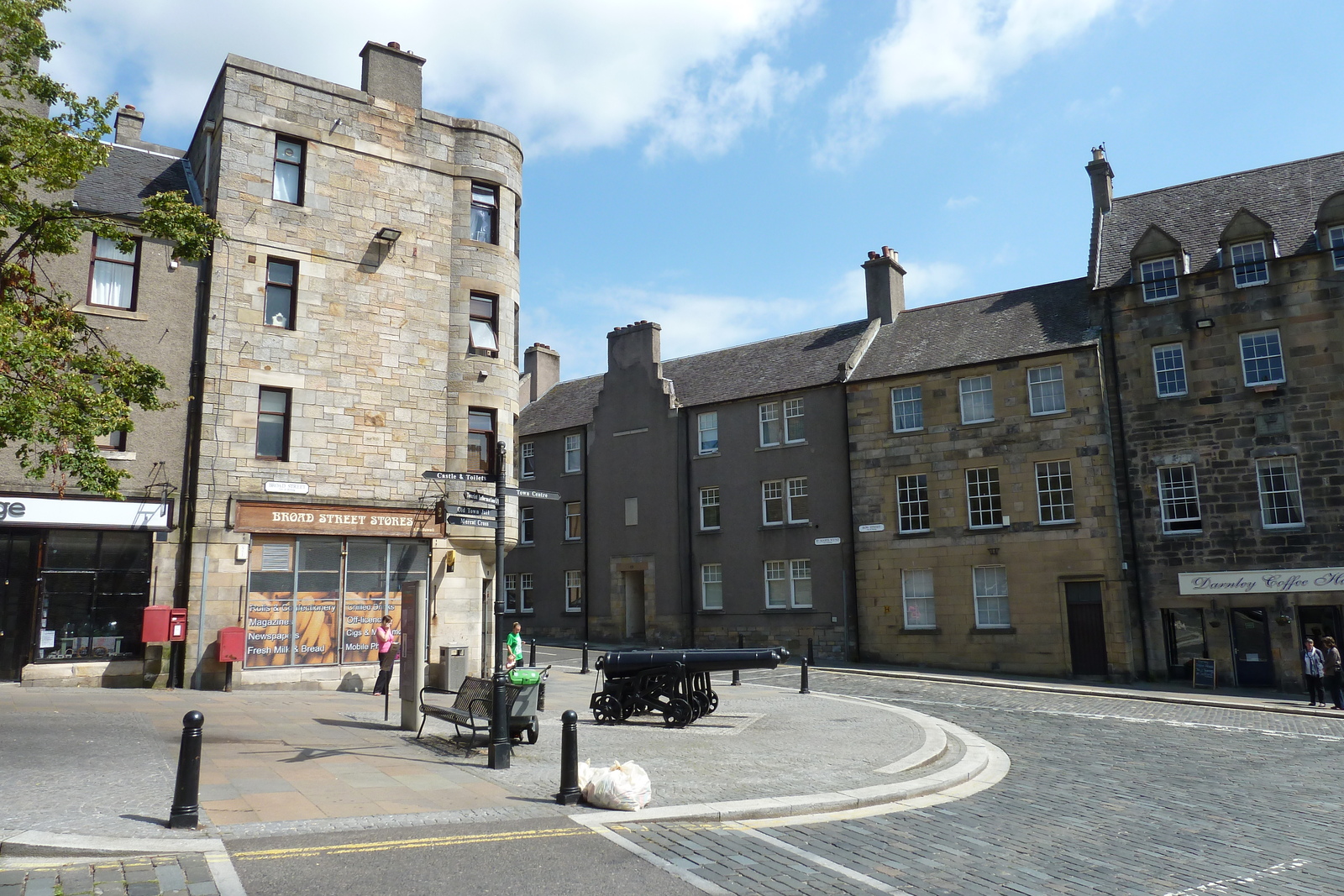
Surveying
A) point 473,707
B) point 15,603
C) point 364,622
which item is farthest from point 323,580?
A: point 473,707

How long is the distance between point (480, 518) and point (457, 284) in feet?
36.4

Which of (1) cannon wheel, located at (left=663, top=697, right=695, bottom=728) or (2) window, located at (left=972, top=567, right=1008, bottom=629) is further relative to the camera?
(2) window, located at (left=972, top=567, right=1008, bottom=629)

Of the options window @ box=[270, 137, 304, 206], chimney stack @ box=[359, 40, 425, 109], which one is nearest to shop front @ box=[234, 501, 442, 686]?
window @ box=[270, 137, 304, 206]

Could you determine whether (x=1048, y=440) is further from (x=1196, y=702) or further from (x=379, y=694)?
(x=379, y=694)

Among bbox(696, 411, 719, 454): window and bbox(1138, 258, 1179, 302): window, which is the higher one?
bbox(1138, 258, 1179, 302): window

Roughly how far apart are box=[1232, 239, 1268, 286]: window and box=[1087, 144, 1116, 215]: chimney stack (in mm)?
5612

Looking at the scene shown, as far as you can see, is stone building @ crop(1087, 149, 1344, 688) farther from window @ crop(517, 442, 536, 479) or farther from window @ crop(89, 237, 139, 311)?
window @ crop(89, 237, 139, 311)

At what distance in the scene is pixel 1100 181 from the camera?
30.7 meters

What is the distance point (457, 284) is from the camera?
22.6 meters

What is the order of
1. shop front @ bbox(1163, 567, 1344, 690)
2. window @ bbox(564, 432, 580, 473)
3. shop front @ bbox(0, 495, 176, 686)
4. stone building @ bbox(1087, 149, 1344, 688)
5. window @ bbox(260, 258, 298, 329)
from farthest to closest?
window @ bbox(564, 432, 580, 473) < stone building @ bbox(1087, 149, 1344, 688) < shop front @ bbox(1163, 567, 1344, 690) < window @ bbox(260, 258, 298, 329) < shop front @ bbox(0, 495, 176, 686)

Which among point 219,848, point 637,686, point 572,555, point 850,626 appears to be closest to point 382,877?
point 219,848

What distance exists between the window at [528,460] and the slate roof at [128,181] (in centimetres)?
1902

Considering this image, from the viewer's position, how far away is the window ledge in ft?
61.4

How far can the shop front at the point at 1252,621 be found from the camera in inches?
923
